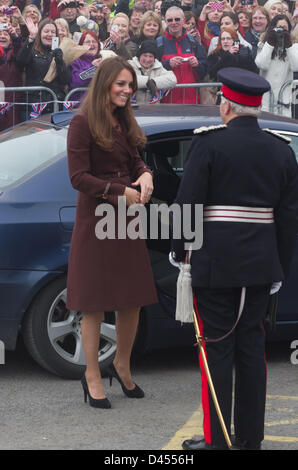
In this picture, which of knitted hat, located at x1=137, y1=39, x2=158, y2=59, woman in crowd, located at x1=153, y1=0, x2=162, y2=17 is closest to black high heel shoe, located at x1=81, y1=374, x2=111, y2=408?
knitted hat, located at x1=137, y1=39, x2=158, y2=59

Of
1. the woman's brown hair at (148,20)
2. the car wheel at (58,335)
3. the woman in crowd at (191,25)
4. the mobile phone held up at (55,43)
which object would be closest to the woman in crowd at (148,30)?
the woman's brown hair at (148,20)

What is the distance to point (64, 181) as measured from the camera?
5.41 metres

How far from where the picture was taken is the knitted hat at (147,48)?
35.1 ft

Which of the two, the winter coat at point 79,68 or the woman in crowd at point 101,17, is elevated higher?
the woman in crowd at point 101,17

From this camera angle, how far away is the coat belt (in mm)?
4012

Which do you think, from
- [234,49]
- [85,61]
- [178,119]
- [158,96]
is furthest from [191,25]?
[178,119]

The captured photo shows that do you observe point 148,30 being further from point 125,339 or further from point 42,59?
point 125,339

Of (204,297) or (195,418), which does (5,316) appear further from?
(204,297)

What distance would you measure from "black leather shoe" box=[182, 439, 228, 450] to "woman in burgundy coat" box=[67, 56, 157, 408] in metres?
0.87

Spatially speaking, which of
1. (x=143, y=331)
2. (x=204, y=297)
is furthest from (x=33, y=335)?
(x=204, y=297)

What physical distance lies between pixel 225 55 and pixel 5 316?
6.79 meters

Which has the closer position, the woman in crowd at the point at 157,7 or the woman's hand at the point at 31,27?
the woman's hand at the point at 31,27

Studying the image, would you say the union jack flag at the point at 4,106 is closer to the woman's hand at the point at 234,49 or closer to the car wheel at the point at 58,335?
the woman's hand at the point at 234,49

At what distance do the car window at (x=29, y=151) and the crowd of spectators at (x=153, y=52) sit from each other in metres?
3.84
